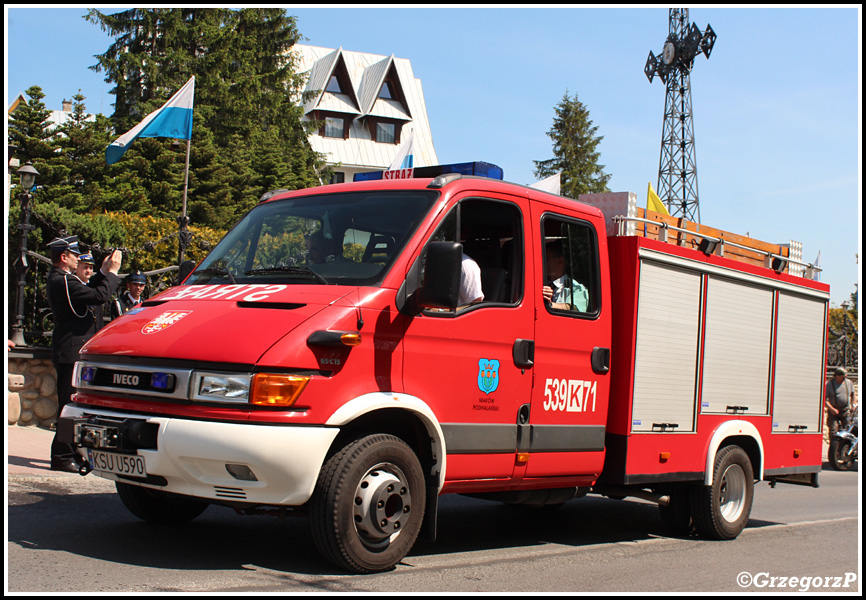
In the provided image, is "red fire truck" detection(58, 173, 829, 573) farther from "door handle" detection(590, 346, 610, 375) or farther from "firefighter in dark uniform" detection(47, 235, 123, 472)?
"firefighter in dark uniform" detection(47, 235, 123, 472)

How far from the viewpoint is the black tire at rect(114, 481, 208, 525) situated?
6.27 metres

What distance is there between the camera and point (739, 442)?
842cm

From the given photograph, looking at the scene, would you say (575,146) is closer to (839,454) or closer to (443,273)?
(839,454)

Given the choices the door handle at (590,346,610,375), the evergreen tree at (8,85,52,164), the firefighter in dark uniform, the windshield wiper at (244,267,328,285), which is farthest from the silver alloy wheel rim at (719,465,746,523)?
the evergreen tree at (8,85,52,164)

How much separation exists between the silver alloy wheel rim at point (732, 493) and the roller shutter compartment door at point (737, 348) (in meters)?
0.57

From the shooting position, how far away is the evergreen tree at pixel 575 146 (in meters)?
60.2

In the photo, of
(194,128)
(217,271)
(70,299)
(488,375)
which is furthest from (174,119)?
(194,128)

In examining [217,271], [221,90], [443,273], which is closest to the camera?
[443,273]

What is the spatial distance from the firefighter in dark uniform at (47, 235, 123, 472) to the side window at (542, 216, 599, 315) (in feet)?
13.3

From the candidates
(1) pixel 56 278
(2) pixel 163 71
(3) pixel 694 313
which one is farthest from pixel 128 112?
(3) pixel 694 313

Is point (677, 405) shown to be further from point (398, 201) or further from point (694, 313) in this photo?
point (398, 201)

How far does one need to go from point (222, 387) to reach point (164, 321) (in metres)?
0.76

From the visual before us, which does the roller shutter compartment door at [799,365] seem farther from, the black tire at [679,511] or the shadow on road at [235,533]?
the shadow on road at [235,533]

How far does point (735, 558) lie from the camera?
7.12 m
